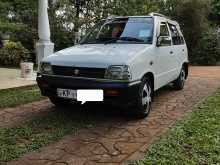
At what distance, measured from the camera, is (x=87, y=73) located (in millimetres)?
5883

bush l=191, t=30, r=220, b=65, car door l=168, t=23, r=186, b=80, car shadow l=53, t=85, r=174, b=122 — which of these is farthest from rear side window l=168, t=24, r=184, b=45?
bush l=191, t=30, r=220, b=65

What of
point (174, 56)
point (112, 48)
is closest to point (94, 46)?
point (112, 48)

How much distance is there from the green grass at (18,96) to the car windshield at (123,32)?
1.63 meters

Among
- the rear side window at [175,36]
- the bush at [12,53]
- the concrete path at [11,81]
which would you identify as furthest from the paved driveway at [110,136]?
the bush at [12,53]

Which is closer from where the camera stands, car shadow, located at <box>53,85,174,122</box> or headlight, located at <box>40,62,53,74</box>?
headlight, located at <box>40,62,53,74</box>

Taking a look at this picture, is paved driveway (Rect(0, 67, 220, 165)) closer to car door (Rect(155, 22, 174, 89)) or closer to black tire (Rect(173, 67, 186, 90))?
car door (Rect(155, 22, 174, 89))

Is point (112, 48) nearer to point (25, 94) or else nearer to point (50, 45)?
point (25, 94)

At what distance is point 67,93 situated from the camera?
19.5 feet

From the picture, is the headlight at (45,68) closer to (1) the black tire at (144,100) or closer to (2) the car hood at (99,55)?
(2) the car hood at (99,55)

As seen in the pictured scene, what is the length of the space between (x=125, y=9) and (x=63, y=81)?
10634 mm

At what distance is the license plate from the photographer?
19.3 feet

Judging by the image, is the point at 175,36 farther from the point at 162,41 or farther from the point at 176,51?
the point at 162,41

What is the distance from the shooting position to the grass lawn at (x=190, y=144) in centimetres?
446

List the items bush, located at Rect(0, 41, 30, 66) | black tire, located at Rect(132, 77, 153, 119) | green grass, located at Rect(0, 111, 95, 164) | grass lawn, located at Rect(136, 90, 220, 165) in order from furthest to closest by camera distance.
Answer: bush, located at Rect(0, 41, 30, 66), black tire, located at Rect(132, 77, 153, 119), green grass, located at Rect(0, 111, 95, 164), grass lawn, located at Rect(136, 90, 220, 165)
